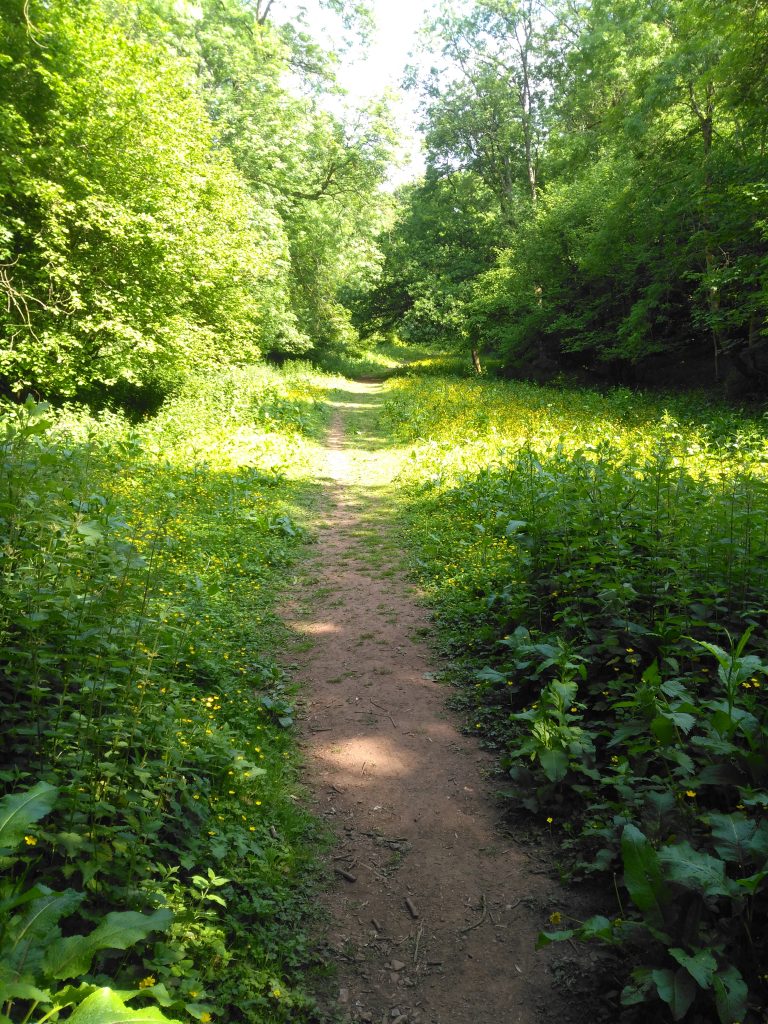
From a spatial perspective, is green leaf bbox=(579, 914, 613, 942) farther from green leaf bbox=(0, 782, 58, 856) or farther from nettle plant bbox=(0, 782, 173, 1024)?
green leaf bbox=(0, 782, 58, 856)

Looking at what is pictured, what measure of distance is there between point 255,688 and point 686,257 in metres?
15.6

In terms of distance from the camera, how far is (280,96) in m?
20.9

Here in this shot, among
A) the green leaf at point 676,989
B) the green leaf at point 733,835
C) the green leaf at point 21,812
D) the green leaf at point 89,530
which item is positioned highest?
the green leaf at point 89,530

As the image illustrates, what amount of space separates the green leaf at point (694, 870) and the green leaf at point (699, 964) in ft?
0.65

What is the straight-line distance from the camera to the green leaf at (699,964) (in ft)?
6.98

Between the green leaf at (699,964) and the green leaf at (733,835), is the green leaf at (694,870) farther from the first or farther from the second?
the green leaf at (699,964)

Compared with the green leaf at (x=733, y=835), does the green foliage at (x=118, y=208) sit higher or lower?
higher

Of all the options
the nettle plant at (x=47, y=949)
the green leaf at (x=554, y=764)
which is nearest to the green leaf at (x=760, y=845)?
the green leaf at (x=554, y=764)

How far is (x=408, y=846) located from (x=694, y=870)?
1.59m

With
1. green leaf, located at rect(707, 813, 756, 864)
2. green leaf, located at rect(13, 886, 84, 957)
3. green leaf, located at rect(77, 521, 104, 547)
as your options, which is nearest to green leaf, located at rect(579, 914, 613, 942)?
green leaf, located at rect(707, 813, 756, 864)

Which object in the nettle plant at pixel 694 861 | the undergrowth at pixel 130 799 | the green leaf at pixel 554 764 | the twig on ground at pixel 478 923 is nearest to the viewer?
the undergrowth at pixel 130 799

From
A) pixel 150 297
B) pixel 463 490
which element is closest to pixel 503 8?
pixel 150 297

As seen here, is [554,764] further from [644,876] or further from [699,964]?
[699,964]

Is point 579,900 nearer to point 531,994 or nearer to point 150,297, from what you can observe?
point 531,994
